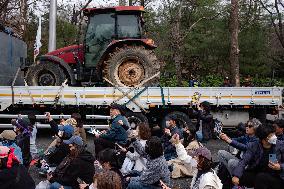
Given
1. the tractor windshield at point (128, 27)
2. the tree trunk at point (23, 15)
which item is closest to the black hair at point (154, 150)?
the tractor windshield at point (128, 27)

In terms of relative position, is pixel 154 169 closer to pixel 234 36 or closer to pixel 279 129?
pixel 279 129

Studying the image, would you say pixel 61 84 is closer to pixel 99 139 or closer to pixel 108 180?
pixel 99 139

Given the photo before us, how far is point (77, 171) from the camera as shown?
18.0 ft

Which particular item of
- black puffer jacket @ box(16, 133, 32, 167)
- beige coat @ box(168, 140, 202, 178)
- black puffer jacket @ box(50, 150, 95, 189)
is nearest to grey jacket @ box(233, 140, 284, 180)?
black puffer jacket @ box(50, 150, 95, 189)

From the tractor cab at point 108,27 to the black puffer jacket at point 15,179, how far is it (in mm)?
7309

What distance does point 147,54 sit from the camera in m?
11.4

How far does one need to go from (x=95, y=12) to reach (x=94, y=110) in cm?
274

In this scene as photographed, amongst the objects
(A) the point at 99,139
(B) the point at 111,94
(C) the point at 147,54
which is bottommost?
(A) the point at 99,139

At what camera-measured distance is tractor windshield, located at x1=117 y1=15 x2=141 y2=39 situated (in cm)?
1191

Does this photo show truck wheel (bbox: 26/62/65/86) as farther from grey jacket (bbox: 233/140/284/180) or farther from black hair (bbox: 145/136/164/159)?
grey jacket (bbox: 233/140/284/180)

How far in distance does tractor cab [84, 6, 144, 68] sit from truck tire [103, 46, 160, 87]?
453mm

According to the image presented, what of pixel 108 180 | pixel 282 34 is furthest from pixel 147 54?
pixel 282 34

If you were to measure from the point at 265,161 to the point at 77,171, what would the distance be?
2397mm

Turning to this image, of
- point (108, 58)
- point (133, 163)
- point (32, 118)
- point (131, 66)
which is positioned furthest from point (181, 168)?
point (108, 58)
